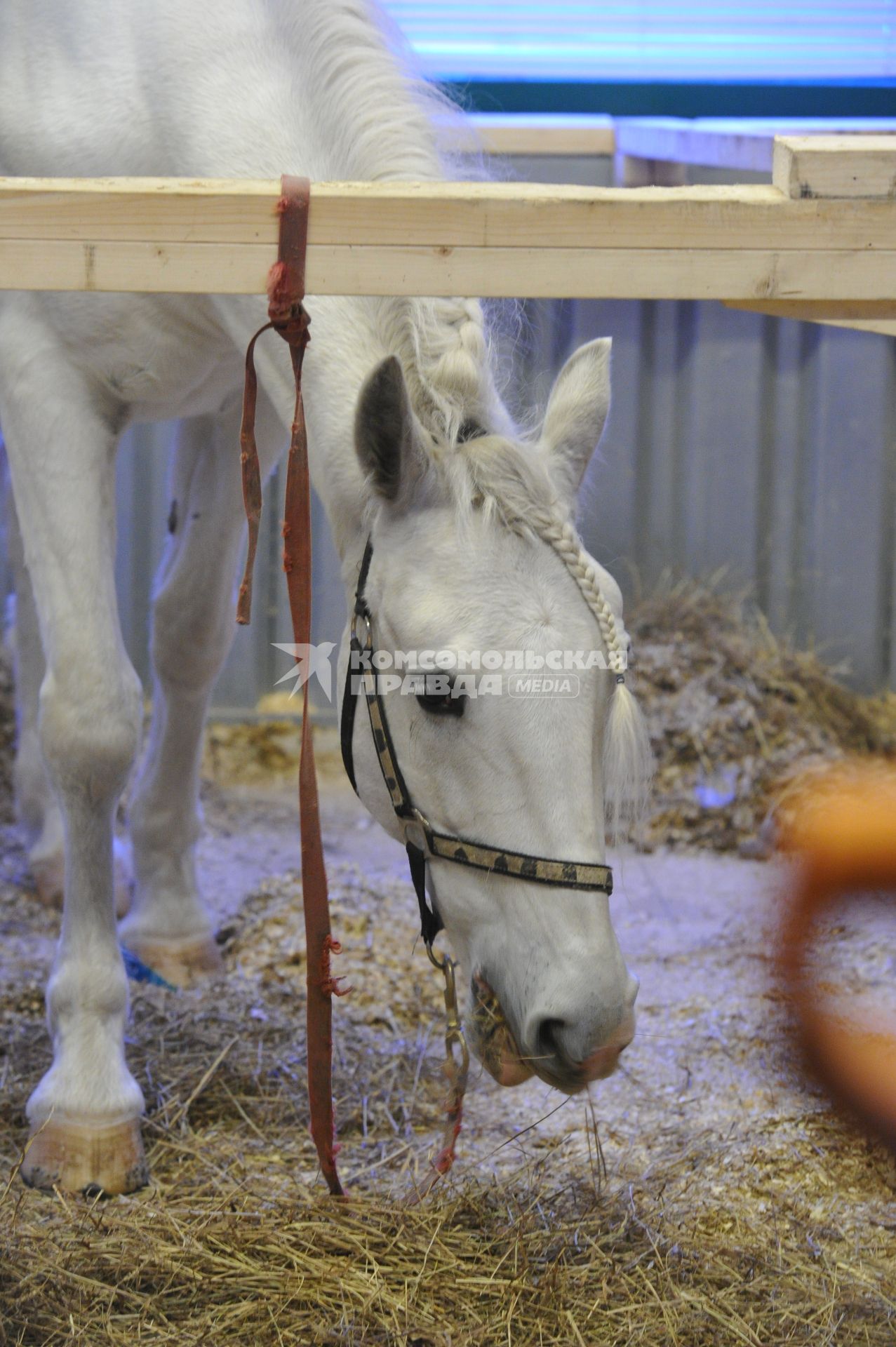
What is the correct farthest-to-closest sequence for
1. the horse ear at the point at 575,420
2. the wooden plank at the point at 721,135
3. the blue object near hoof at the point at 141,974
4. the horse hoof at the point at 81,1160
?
the wooden plank at the point at 721,135 < the blue object near hoof at the point at 141,974 < the horse hoof at the point at 81,1160 < the horse ear at the point at 575,420

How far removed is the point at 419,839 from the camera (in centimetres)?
175

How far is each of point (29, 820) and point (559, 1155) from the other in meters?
1.98

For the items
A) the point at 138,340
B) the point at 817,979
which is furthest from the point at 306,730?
the point at 817,979

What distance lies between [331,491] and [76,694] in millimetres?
622

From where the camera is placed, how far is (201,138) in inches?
83.3

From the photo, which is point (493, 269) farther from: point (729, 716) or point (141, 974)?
point (729, 716)

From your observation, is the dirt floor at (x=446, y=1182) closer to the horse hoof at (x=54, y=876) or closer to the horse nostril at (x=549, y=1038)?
the horse hoof at (x=54, y=876)

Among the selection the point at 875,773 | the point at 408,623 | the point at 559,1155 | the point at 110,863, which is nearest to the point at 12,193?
the point at 408,623

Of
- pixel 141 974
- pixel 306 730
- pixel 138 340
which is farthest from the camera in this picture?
pixel 141 974

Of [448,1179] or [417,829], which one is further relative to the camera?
[448,1179]

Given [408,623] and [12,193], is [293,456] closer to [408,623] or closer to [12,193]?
[408,623]

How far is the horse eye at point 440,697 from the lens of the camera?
1.64 m

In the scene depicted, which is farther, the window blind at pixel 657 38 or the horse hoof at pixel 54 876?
the window blind at pixel 657 38

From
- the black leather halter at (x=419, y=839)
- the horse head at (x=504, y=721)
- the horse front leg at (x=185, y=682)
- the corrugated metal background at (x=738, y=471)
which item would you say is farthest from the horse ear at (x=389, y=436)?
the corrugated metal background at (x=738, y=471)
